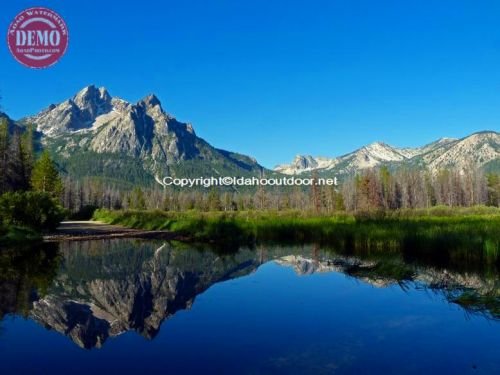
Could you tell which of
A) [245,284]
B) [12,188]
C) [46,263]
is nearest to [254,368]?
[245,284]

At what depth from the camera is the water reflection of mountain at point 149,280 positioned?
36.6 feet

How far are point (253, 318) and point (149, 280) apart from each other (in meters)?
6.40

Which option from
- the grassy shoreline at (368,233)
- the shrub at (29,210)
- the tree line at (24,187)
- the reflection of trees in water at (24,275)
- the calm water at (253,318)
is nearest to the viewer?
the calm water at (253,318)

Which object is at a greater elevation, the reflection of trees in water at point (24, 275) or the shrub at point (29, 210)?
the shrub at point (29, 210)

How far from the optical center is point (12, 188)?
61.7m

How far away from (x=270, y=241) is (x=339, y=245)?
6.33m

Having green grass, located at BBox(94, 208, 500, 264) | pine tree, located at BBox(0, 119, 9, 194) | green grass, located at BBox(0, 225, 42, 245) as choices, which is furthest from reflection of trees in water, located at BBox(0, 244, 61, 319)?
pine tree, located at BBox(0, 119, 9, 194)

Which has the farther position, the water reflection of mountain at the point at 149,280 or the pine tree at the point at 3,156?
the pine tree at the point at 3,156

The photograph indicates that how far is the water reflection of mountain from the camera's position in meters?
11.2

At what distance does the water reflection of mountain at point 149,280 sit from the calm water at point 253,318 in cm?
6

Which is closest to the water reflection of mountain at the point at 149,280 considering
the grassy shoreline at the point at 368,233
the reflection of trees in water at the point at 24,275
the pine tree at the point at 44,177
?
the reflection of trees in water at the point at 24,275

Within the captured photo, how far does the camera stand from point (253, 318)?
11.2 metres

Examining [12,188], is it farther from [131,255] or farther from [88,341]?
[88,341]

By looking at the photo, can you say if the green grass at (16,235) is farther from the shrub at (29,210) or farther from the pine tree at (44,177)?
the pine tree at (44,177)
